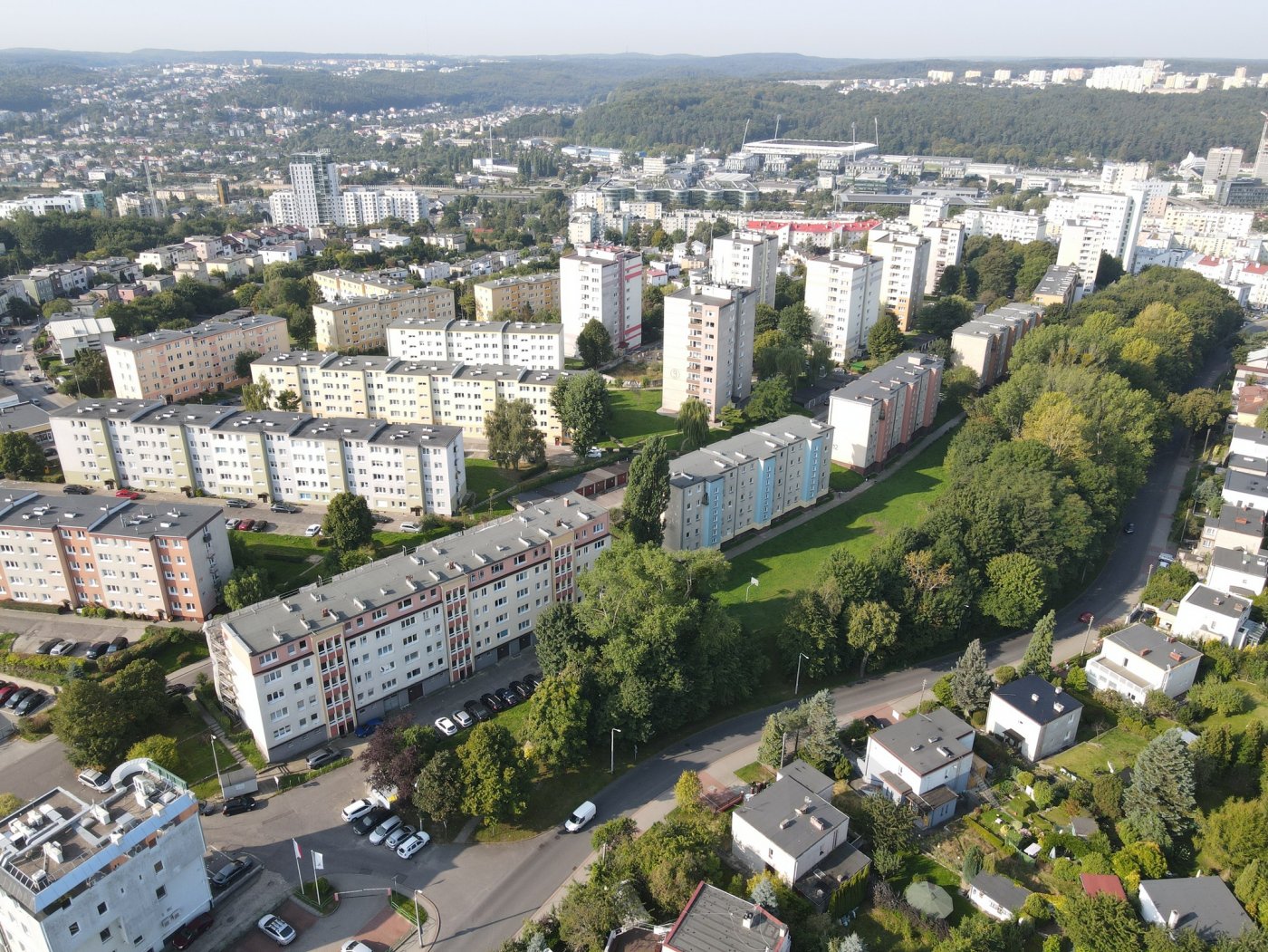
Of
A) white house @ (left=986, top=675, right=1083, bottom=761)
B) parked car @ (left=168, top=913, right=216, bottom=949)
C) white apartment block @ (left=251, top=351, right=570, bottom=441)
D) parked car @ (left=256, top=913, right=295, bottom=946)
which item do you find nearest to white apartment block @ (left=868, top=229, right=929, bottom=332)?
white apartment block @ (left=251, top=351, right=570, bottom=441)

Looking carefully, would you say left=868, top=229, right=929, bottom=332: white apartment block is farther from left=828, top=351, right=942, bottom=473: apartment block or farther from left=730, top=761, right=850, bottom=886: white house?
left=730, top=761, right=850, bottom=886: white house

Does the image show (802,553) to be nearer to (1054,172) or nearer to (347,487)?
(347,487)

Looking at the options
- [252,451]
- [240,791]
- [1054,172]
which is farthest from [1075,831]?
[1054,172]

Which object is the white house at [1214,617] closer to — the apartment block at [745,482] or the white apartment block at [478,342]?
the apartment block at [745,482]

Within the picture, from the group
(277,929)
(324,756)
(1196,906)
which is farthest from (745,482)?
(277,929)

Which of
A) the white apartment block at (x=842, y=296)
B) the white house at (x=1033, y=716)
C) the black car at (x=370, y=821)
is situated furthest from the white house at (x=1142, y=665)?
the white apartment block at (x=842, y=296)

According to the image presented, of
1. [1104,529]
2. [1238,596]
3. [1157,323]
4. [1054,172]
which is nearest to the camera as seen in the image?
[1238,596]

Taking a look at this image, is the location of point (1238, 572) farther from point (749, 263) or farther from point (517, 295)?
point (517, 295)
